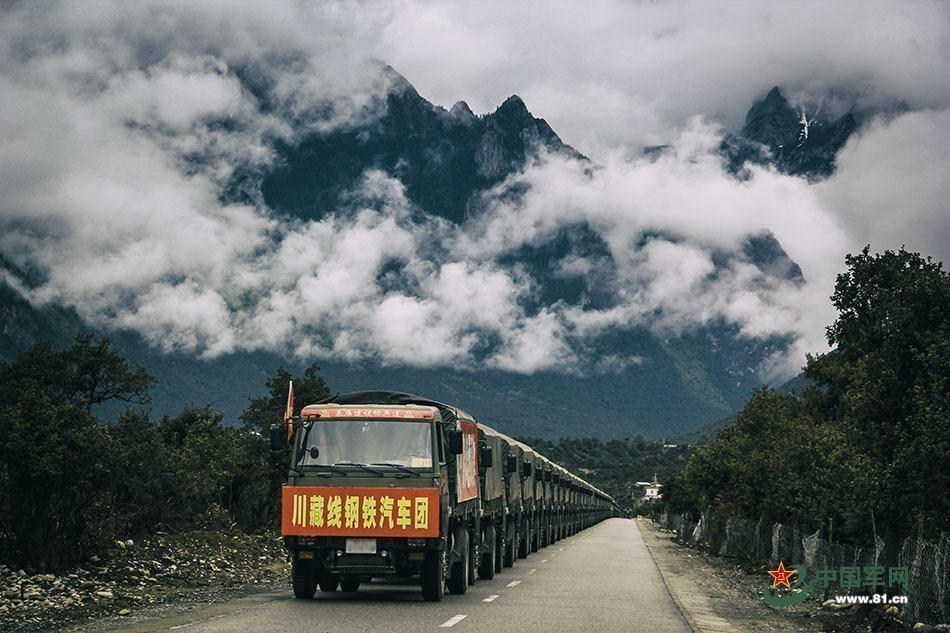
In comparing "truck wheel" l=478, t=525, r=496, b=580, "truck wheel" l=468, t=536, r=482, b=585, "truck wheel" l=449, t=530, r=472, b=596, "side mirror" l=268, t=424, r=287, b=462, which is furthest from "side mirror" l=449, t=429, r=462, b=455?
"truck wheel" l=478, t=525, r=496, b=580

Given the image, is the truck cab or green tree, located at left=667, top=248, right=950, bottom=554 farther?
green tree, located at left=667, top=248, right=950, bottom=554

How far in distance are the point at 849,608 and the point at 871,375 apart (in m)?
6.23

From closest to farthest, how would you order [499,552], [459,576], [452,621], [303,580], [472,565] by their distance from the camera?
[452,621] → [303,580] → [459,576] → [472,565] → [499,552]

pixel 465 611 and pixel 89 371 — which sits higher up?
pixel 89 371

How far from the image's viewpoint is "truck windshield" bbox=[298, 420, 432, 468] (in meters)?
17.7

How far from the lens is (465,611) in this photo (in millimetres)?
16531

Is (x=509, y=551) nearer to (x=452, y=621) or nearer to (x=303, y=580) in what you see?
(x=303, y=580)

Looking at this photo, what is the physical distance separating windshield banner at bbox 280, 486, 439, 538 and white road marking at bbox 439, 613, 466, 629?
1785 mm

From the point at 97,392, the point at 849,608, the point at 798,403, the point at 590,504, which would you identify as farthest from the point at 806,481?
the point at 590,504

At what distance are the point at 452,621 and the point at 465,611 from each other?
1.62m

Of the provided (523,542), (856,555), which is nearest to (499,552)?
(523,542)

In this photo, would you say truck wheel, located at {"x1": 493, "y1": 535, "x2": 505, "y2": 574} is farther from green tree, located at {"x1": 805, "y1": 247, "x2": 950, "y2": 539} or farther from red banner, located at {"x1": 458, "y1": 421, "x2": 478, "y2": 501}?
green tree, located at {"x1": 805, "y1": 247, "x2": 950, "y2": 539}

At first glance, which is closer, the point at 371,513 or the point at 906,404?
the point at 371,513

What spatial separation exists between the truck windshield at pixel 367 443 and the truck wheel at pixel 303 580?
Result: 1.78 m
